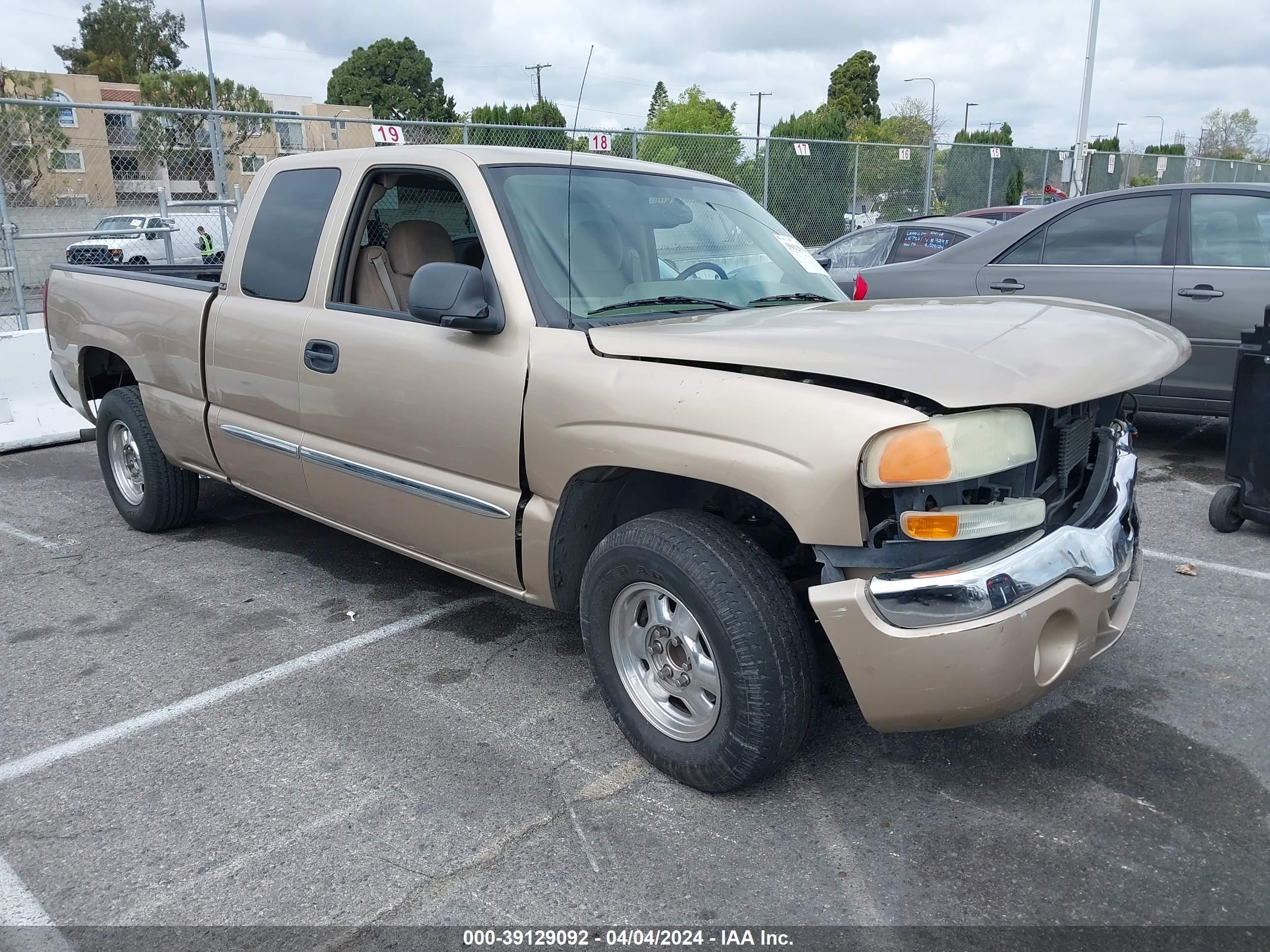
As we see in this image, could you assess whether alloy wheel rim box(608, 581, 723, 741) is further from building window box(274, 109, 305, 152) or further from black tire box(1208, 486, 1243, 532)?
building window box(274, 109, 305, 152)

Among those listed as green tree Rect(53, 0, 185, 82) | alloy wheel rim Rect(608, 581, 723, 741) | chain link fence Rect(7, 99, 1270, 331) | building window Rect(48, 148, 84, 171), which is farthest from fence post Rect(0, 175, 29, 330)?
green tree Rect(53, 0, 185, 82)

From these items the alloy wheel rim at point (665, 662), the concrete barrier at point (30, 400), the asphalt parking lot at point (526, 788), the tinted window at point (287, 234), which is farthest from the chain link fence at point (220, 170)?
the alloy wheel rim at point (665, 662)

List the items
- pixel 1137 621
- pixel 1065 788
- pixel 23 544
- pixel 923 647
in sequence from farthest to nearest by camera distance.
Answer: pixel 23 544 < pixel 1137 621 < pixel 1065 788 < pixel 923 647

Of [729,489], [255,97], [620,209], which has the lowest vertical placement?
[729,489]

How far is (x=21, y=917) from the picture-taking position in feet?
8.18

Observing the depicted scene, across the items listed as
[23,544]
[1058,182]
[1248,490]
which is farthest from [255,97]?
[1248,490]

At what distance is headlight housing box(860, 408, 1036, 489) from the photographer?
7.82 feet

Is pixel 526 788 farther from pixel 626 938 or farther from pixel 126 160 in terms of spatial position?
pixel 126 160

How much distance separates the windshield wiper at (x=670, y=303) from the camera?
11.0 ft

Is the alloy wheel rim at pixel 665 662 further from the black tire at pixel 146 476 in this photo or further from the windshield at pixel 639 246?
the black tire at pixel 146 476

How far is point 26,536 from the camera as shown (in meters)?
5.48

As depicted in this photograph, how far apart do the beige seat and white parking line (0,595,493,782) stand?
1.31 meters

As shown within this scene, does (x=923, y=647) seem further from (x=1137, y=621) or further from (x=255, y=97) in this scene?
(x=255, y=97)

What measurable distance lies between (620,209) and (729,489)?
1264mm
